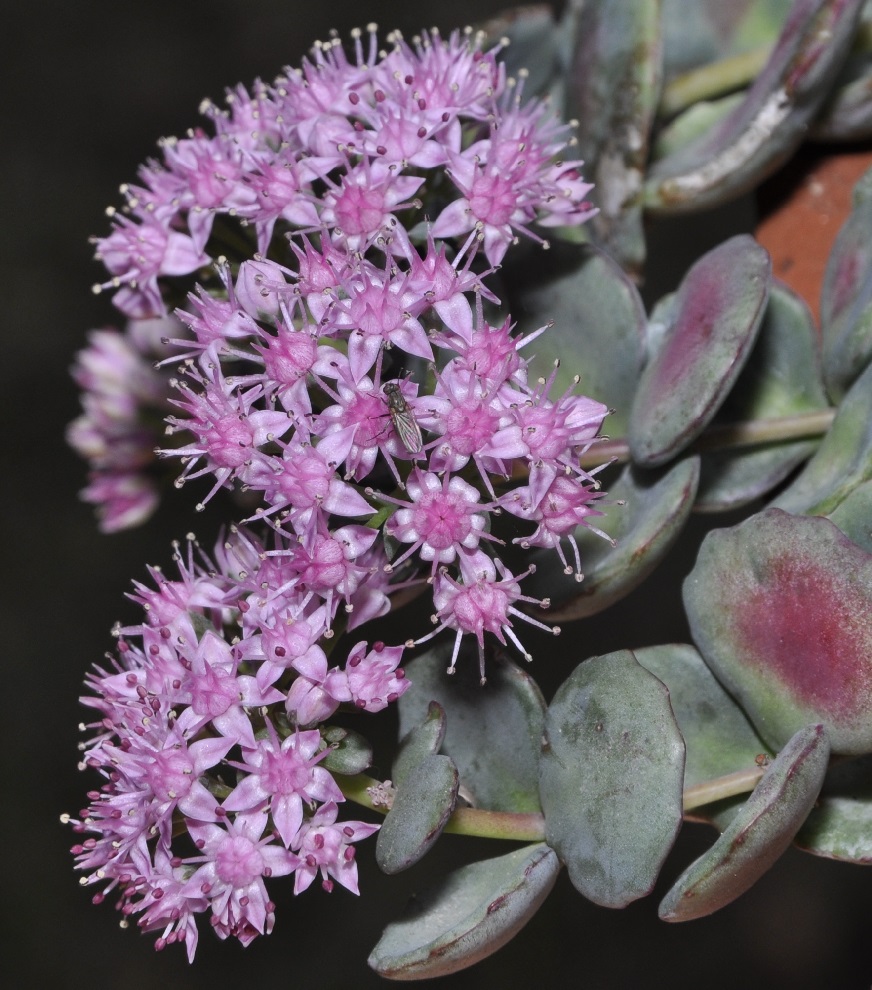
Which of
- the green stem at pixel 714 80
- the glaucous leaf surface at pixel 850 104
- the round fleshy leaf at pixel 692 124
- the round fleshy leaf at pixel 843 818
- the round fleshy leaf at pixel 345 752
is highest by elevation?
the green stem at pixel 714 80

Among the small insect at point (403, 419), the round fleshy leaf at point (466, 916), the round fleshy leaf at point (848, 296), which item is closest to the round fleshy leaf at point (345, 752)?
the round fleshy leaf at point (466, 916)

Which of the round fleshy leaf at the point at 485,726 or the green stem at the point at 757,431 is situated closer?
the round fleshy leaf at the point at 485,726

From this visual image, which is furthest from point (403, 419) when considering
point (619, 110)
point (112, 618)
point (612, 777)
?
point (112, 618)

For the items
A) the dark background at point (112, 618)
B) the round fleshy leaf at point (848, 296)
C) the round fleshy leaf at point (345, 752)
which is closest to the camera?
the round fleshy leaf at point (345, 752)

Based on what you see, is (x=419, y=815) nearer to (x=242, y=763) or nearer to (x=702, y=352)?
(x=242, y=763)

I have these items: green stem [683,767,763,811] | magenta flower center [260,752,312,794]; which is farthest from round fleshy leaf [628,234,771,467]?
magenta flower center [260,752,312,794]

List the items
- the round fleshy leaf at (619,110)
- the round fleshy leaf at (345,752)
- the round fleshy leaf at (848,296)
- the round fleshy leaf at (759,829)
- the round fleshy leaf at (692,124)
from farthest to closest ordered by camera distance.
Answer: the round fleshy leaf at (692,124) < the round fleshy leaf at (619,110) < the round fleshy leaf at (848,296) < the round fleshy leaf at (345,752) < the round fleshy leaf at (759,829)

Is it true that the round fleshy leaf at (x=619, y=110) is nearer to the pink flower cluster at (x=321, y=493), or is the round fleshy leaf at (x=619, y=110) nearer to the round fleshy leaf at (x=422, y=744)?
the pink flower cluster at (x=321, y=493)

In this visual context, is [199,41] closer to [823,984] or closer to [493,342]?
[493,342]
